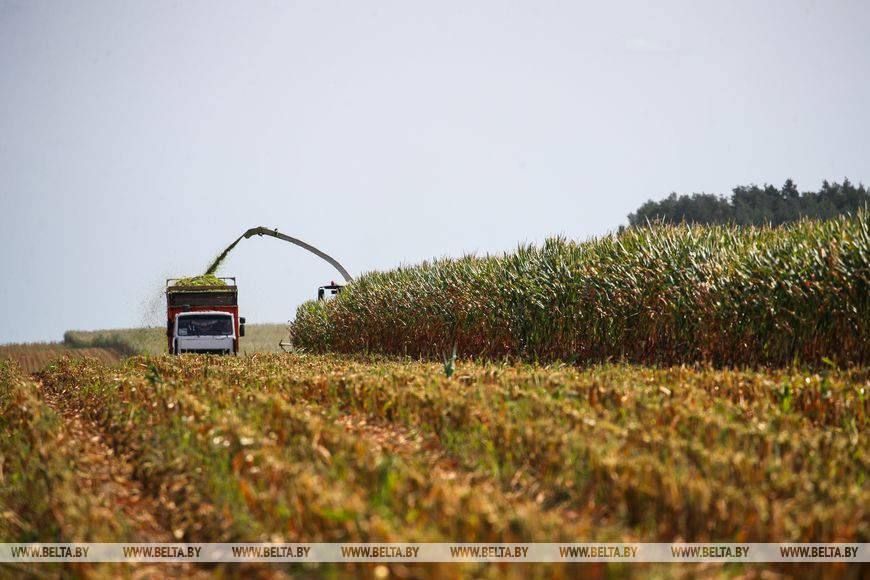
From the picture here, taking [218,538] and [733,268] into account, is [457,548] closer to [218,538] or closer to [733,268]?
[218,538]

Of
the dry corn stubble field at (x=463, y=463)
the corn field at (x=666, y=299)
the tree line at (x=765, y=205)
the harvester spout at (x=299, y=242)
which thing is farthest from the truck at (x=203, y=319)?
the tree line at (x=765, y=205)

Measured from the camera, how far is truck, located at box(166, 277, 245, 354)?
89.3 ft

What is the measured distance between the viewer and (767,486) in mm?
6637

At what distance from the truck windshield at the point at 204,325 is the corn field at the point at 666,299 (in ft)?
19.9

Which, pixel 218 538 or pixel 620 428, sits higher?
pixel 620 428

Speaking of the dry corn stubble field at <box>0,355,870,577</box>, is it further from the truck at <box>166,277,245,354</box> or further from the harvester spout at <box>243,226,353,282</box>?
the harvester spout at <box>243,226,353,282</box>

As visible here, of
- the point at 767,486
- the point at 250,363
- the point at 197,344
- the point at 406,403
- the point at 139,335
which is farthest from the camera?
the point at 139,335

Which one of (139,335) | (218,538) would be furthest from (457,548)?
(139,335)

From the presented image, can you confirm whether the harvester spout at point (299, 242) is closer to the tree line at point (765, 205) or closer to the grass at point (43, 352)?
the grass at point (43, 352)

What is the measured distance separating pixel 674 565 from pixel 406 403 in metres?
5.71

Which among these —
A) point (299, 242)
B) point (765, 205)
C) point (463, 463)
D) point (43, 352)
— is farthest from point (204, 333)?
point (765, 205)

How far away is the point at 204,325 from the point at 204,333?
10.3 inches

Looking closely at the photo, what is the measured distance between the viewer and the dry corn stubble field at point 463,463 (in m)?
5.95

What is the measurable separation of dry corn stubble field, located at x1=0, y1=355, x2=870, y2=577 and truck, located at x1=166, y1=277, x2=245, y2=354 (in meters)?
14.2
